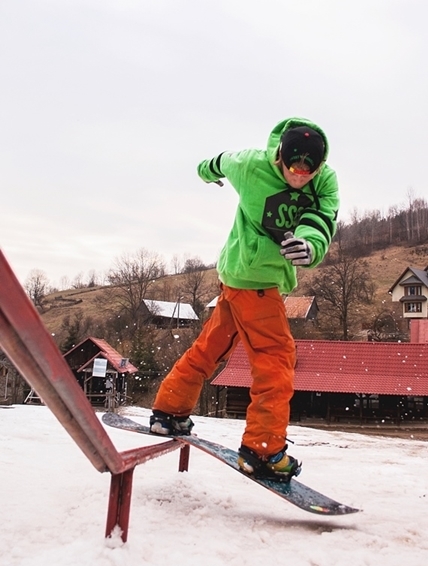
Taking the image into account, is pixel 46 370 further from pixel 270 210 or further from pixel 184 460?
pixel 184 460

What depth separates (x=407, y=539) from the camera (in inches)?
75.6

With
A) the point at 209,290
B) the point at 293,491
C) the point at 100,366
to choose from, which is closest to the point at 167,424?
the point at 293,491

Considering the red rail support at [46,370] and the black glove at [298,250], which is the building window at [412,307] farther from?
the red rail support at [46,370]

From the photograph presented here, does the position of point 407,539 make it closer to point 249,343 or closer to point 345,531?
point 345,531

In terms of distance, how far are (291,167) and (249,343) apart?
847mm

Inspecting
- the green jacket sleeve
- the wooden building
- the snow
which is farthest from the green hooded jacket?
the wooden building

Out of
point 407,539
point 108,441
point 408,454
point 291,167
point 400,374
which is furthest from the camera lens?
point 400,374

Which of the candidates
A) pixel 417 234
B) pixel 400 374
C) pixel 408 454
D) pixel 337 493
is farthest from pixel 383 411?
pixel 417 234

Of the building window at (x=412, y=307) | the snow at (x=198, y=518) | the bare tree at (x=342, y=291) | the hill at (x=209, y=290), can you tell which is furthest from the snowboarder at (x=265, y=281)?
the building window at (x=412, y=307)

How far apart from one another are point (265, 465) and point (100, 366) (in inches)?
1095

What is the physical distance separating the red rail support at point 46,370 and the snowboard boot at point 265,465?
84cm

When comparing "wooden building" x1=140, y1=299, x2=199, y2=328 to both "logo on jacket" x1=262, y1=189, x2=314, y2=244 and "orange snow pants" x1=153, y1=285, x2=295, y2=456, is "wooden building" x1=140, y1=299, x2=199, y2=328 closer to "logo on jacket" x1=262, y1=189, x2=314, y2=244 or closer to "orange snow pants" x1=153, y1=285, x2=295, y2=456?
"orange snow pants" x1=153, y1=285, x2=295, y2=456

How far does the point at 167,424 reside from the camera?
2.70 m

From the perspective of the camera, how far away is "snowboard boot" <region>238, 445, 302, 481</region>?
2308mm
